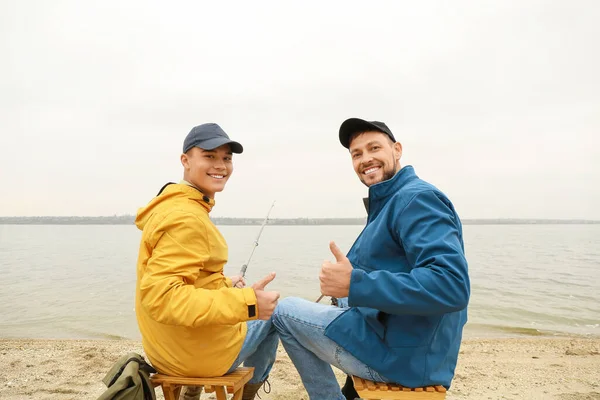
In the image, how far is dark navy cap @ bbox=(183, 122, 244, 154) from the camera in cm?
293

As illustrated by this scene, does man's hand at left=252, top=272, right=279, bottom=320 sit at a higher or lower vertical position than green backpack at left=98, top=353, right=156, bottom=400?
higher

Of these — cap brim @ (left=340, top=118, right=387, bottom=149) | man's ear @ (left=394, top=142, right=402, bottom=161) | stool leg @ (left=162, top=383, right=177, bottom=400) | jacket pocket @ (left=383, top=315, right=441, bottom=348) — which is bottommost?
stool leg @ (left=162, top=383, right=177, bottom=400)

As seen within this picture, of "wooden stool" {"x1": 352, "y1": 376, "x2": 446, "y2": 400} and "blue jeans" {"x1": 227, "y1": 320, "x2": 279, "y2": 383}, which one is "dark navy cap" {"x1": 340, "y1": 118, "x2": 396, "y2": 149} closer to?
"blue jeans" {"x1": 227, "y1": 320, "x2": 279, "y2": 383}

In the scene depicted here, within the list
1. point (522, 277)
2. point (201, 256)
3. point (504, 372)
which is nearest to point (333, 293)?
point (201, 256)

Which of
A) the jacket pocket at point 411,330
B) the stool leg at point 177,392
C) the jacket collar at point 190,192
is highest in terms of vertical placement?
the jacket collar at point 190,192

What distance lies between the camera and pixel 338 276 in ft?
7.53

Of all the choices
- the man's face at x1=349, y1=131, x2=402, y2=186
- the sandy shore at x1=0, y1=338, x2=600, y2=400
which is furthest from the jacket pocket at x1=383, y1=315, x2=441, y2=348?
the sandy shore at x1=0, y1=338, x2=600, y2=400

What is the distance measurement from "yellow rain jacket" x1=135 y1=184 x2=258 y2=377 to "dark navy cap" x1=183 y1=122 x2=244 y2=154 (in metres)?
0.34

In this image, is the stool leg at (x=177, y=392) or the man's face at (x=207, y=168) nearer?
the stool leg at (x=177, y=392)

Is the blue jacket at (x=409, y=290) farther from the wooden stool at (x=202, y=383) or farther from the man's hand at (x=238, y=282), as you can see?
the man's hand at (x=238, y=282)

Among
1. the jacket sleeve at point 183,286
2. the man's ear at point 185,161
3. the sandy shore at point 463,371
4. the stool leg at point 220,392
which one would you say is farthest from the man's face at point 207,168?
the sandy shore at point 463,371

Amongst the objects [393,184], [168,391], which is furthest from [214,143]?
[168,391]

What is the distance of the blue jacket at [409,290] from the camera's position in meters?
2.12

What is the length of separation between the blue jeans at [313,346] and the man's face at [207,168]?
3.42 feet
